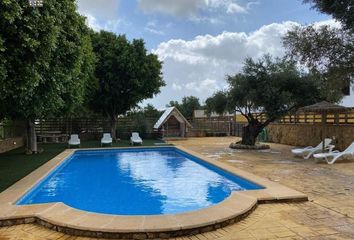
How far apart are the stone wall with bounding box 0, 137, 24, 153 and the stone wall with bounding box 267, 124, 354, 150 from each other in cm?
1490

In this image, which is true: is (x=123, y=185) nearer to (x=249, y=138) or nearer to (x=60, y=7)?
(x=60, y=7)

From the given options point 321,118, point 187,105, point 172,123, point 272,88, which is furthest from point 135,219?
point 187,105

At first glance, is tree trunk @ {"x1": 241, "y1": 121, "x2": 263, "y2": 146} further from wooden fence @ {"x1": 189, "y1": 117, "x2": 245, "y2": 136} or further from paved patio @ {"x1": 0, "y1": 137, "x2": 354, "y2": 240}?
wooden fence @ {"x1": 189, "y1": 117, "x2": 245, "y2": 136}

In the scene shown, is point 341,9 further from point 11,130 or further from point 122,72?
point 11,130

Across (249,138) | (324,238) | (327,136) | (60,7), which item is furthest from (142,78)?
(324,238)

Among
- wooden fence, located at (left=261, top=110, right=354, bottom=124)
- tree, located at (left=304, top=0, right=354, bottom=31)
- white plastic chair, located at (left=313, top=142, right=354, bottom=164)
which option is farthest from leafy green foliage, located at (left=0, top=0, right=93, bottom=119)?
wooden fence, located at (left=261, top=110, right=354, bottom=124)

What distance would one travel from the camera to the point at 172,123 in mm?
27234

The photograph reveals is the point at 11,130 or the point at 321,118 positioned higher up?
the point at 321,118

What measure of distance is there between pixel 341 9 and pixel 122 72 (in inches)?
637

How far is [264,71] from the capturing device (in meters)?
17.4

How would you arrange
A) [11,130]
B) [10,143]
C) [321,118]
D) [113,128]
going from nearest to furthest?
[321,118] → [10,143] → [11,130] → [113,128]

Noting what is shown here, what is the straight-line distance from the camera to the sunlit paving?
235 inches

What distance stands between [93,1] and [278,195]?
33.1ft

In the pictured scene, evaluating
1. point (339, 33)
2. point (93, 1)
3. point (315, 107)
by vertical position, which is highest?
point (93, 1)
